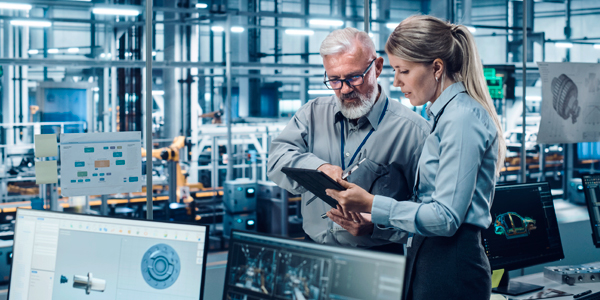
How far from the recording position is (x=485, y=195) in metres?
1.30

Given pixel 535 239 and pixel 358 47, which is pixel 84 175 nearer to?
pixel 358 47

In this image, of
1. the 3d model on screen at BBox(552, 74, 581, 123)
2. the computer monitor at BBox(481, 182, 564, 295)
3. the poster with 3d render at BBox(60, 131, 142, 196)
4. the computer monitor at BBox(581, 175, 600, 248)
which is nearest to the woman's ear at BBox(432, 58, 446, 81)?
the computer monitor at BBox(481, 182, 564, 295)

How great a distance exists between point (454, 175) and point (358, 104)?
548 millimetres

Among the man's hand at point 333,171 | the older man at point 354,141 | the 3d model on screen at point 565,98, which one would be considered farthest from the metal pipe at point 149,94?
the 3d model on screen at point 565,98

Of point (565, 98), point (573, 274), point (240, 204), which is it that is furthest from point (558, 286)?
point (240, 204)

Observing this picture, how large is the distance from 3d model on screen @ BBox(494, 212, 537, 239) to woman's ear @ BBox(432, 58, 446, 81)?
2.77ft

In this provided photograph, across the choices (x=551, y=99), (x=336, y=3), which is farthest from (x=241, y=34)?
(x=551, y=99)

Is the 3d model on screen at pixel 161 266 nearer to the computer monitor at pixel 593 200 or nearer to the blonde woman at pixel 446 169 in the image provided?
the blonde woman at pixel 446 169

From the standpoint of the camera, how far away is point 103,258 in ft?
4.23

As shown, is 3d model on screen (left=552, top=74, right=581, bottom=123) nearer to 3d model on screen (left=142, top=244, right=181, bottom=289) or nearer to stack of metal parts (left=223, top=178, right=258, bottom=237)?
3d model on screen (left=142, top=244, right=181, bottom=289)

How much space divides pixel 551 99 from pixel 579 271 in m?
1.43

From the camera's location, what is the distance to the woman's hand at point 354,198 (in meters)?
1.32

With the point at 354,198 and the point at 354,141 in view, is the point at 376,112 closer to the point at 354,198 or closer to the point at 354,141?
the point at 354,141

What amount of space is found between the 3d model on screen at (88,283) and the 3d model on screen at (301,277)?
51 centimetres
